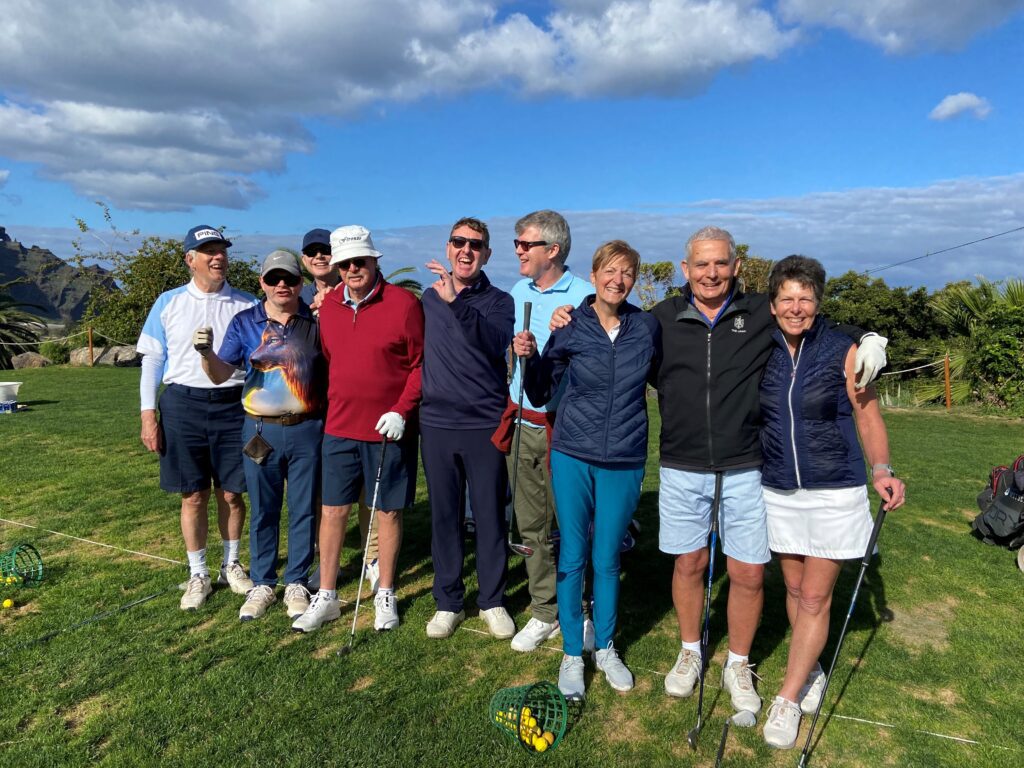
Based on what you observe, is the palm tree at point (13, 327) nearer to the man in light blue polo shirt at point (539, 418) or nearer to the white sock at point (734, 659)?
the man in light blue polo shirt at point (539, 418)

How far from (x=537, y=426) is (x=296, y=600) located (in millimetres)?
1875

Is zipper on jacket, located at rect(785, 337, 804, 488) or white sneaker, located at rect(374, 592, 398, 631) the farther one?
white sneaker, located at rect(374, 592, 398, 631)

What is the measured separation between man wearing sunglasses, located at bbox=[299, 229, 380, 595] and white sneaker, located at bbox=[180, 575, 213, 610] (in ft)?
2.15

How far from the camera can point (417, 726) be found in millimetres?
3246

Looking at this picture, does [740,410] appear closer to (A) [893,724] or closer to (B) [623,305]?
(B) [623,305]

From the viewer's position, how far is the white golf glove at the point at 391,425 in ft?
12.9

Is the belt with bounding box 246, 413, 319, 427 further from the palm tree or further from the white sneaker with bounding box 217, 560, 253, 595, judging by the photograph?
the palm tree

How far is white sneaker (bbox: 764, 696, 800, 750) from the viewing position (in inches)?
124

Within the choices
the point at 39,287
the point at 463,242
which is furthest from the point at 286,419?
the point at 39,287

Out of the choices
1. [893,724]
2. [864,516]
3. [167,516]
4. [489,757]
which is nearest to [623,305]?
[864,516]

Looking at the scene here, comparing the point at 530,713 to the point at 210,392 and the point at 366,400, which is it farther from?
the point at 210,392

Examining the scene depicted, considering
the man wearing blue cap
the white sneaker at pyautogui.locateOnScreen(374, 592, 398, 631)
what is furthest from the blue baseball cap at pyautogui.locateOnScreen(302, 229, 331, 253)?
the white sneaker at pyautogui.locateOnScreen(374, 592, 398, 631)

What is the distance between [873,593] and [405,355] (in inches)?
145

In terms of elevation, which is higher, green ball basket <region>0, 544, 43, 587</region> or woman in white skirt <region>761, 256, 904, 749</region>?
woman in white skirt <region>761, 256, 904, 749</region>
